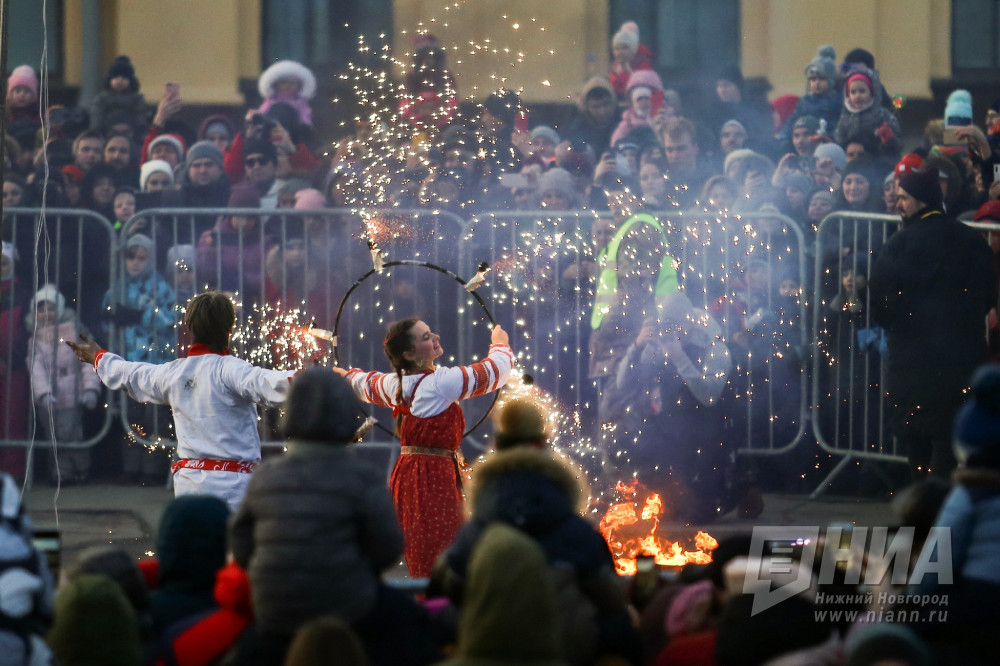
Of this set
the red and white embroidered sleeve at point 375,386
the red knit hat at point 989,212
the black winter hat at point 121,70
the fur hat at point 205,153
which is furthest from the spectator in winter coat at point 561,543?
the black winter hat at point 121,70

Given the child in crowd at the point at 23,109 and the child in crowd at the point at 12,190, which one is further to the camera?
the child in crowd at the point at 23,109

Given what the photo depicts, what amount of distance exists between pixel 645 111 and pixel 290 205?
8.94 ft

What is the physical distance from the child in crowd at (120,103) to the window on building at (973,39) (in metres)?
7.78

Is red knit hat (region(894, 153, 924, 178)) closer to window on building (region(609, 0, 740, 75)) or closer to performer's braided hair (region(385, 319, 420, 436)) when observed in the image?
performer's braided hair (region(385, 319, 420, 436))

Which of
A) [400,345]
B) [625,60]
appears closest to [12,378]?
[400,345]

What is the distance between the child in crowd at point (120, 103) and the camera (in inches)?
428

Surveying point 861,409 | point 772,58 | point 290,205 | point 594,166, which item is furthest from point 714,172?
point 772,58

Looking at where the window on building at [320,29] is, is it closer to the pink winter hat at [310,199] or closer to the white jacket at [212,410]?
the pink winter hat at [310,199]

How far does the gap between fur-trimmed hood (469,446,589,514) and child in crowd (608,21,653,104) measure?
7.12m

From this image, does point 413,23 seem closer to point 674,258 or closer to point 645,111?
point 645,111

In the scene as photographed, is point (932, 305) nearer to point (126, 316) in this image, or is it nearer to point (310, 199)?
point (310, 199)

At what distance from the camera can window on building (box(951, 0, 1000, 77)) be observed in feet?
46.1

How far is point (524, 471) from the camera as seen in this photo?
449 centimetres

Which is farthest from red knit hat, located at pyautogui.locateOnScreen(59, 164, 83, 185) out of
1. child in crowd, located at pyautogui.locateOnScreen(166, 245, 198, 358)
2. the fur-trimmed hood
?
the fur-trimmed hood
